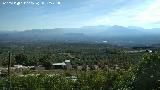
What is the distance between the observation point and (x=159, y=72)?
490 inches

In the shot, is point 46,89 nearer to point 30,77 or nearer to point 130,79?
point 30,77

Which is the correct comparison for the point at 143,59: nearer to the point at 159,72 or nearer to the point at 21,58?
the point at 159,72

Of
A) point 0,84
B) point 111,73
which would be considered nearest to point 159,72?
point 111,73

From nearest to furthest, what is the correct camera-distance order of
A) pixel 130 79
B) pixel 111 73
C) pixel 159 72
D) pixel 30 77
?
1. pixel 159 72
2. pixel 130 79
3. pixel 111 73
4. pixel 30 77

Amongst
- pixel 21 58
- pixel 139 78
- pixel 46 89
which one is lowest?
pixel 21 58

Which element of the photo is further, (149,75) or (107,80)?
(107,80)

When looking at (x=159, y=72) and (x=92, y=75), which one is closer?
(x=159, y=72)

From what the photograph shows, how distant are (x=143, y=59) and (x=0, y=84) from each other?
7.54 metres

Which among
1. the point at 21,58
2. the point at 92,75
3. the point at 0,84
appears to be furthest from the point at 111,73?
the point at 21,58

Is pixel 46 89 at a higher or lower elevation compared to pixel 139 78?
lower

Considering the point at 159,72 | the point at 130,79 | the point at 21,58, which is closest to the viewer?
the point at 159,72

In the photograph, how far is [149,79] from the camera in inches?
490

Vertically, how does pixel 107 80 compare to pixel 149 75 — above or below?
below

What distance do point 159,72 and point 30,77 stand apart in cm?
712
